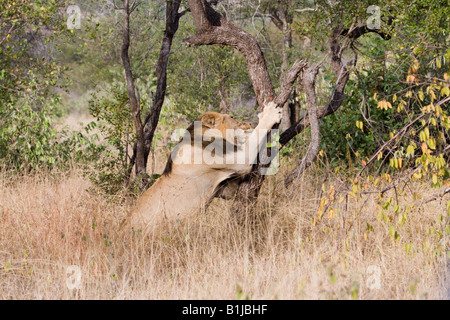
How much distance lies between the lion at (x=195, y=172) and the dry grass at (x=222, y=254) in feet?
0.67

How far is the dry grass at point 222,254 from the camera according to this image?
4102 mm

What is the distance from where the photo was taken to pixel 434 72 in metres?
7.96

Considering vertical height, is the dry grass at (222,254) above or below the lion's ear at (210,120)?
below

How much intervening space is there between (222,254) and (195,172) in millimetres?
908

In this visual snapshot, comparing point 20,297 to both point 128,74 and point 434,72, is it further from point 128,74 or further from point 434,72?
point 434,72

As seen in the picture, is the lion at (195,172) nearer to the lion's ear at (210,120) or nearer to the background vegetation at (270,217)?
the lion's ear at (210,120)

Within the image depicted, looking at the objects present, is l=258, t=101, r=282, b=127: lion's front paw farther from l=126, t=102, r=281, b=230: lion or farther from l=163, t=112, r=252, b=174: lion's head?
l=163, t=112, r=252, b=174: lion's head

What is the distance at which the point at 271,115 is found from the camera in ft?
17.6

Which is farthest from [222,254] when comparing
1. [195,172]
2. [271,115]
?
[271,115]

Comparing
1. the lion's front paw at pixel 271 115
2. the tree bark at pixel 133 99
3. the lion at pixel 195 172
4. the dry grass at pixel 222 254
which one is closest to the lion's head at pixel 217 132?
the lion at pixel 195 172

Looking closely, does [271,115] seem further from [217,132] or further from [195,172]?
[195,172]

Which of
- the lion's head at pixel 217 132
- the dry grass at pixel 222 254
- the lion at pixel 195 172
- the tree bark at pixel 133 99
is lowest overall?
the dry grass at pixel 222 254

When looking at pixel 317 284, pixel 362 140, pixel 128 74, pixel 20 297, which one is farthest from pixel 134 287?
pixel 362 140

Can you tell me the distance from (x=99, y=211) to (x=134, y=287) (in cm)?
151
